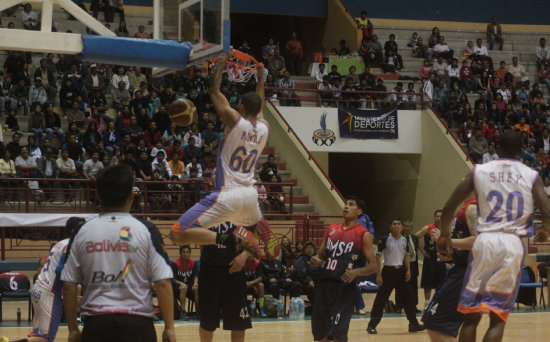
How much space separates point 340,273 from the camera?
9086mm

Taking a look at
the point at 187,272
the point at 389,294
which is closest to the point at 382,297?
the point at 389,294

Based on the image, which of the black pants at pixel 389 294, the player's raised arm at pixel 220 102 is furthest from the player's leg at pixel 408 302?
the player's raised arm at pixel 220 102

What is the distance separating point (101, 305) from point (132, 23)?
2296 centimetres

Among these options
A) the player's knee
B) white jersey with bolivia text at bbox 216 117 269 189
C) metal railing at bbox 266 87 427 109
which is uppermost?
metal railing at bbox 266 87 427 109

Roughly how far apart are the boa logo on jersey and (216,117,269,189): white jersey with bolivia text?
301 centimetres

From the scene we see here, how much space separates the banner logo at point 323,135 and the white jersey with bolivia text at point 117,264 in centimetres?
1880

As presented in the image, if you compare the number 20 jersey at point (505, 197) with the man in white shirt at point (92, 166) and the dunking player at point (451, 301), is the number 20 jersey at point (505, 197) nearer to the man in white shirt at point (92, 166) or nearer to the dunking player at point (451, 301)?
the dunking player at point (451, 301)

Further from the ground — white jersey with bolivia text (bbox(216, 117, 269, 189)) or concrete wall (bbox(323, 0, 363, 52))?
concrete wall (bbox(323, 0, 363, 52))

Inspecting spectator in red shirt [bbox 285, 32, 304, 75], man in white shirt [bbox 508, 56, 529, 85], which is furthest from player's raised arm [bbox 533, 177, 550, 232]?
man in white shirt [bbox 508, 56, 529, 85]

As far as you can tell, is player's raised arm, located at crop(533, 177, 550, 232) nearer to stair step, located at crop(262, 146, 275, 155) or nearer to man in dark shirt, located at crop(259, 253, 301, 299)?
man in dark shirt, located at crop(259, 253, 301, 299)

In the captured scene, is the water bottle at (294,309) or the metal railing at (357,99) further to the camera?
the metal railing at (357,99)

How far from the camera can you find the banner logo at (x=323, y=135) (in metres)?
24.0

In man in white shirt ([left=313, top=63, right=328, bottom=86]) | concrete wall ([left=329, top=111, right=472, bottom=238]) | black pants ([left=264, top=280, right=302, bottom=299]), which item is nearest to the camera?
black pants ([left=264, top=280, right=302, bottom=299])

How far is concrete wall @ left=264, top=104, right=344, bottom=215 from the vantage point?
21.6m
